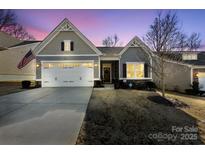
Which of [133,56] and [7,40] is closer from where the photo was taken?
[7,40]

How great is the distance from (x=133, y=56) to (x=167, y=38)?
170 inches

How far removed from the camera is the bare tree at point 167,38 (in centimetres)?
952

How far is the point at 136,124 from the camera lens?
20.4ft

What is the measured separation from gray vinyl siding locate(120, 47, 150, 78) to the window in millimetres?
370

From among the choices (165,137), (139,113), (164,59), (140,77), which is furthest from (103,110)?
(140,77)

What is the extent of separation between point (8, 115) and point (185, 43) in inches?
350

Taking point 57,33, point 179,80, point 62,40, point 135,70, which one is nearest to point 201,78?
point 179,80

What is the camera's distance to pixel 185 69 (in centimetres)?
1273

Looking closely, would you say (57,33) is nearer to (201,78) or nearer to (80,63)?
(80,63)

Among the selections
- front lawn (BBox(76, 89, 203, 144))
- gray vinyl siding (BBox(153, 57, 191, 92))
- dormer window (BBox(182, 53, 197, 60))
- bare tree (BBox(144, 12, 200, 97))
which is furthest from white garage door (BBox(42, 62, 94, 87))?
dormer window (BBox(182, 53, 197, 60))

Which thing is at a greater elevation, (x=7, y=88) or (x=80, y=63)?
(x=80, y=63)

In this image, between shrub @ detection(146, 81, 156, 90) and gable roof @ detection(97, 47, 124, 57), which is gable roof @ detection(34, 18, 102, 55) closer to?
gable roof @ detection(97, 47, 124, 57)

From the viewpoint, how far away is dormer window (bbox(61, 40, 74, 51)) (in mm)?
13367
